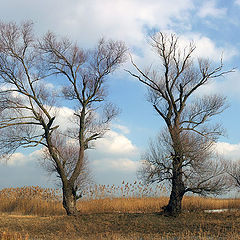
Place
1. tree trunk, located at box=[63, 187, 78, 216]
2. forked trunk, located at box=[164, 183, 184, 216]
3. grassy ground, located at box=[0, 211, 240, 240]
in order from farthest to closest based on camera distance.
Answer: tree trunk, located at box=[63, 187, 78, 216]
forked trunk, located at box=[164, 183, 184, 216]
grassy ground, located at box=[0, 211, 240, 240]

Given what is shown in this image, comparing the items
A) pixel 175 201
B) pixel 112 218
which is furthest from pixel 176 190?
pixel 112 218

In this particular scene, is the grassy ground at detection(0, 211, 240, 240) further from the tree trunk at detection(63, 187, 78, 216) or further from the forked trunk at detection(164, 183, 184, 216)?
the tree trunk at detection(63, 187, 78, 216)

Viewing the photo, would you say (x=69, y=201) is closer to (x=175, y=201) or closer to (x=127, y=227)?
(x=127, y=227)

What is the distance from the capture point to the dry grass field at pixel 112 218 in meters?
11.3

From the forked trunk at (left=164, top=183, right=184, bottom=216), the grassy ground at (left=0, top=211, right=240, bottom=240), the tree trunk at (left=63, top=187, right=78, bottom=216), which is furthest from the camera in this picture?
the tree trunk at (left=63, top=187, right=78, bottom=216)

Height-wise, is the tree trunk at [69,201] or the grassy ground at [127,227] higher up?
the tree trunk at [69,201]

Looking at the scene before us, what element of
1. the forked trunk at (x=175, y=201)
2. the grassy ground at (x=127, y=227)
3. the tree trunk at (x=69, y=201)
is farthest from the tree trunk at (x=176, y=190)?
the tree trunk at (x=69, y=201)

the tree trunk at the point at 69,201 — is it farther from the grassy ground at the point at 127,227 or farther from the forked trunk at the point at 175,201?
the forked trunk at the point at 175,201

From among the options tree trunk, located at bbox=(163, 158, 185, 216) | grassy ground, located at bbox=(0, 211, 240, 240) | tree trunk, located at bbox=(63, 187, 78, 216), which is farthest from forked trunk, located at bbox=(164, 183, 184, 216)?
tree trunk, located at bbox=(63, 187, 78, 216)

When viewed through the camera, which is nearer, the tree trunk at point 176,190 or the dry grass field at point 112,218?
the dry grass field at point 112,218

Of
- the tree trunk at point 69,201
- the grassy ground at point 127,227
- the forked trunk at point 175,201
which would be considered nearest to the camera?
the grassy ground at point 127,227

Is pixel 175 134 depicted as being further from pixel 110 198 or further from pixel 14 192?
pixel 14 192

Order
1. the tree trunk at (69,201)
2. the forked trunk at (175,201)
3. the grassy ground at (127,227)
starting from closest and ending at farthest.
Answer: the grassy ground at (127,227) < the forked trunk at (175,201) < the tree trunk at (69,201)

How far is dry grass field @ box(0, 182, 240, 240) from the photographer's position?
11.3 metres
